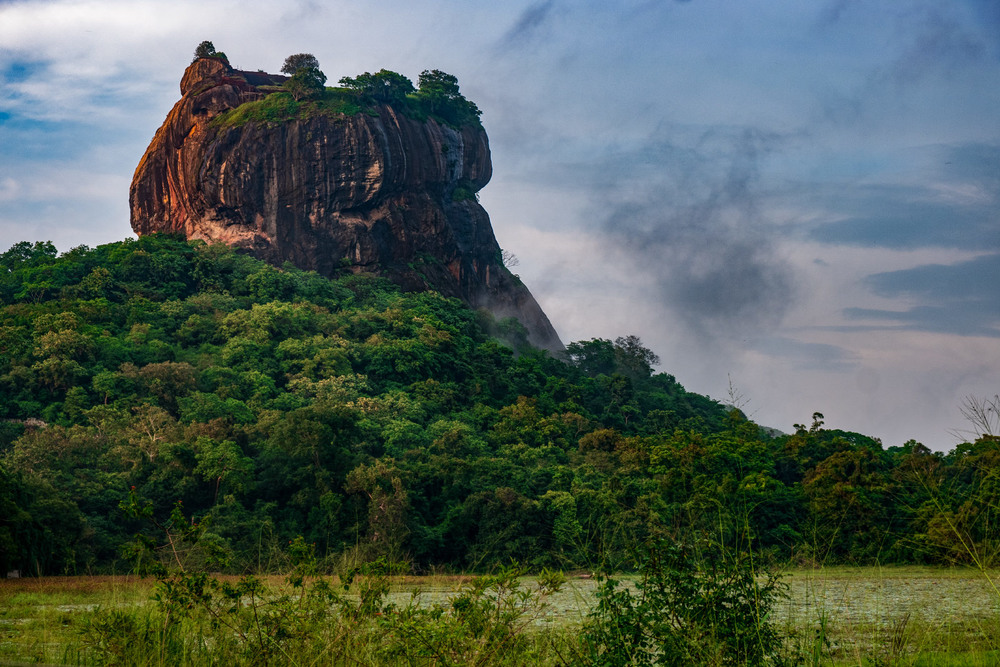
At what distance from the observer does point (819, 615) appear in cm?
1035

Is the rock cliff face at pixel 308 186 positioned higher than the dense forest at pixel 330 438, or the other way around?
the rock cliff face at pixel 308 186

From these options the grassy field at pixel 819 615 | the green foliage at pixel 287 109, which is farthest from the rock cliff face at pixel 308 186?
the grassy field at pixel 819 615

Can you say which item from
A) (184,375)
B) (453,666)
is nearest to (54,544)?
(184,375)

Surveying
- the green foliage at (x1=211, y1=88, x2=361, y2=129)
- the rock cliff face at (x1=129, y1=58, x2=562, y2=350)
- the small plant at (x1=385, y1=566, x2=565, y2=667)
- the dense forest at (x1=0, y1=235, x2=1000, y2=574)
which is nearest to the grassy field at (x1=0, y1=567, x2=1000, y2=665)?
the small plant at (x1=385, y1=566, x2=565, y2=667)

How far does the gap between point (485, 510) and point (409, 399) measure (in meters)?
12.8

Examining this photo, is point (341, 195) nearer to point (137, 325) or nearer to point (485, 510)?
point (137, 325)

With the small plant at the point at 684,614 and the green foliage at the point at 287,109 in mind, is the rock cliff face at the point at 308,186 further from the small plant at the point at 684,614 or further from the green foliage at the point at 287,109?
the small plant at the point at 684,614

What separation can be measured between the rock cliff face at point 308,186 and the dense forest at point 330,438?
116 inches

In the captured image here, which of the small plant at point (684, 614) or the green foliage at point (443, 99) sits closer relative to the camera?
the small plant at point (684, 614)

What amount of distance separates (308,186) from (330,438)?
94.0 ft

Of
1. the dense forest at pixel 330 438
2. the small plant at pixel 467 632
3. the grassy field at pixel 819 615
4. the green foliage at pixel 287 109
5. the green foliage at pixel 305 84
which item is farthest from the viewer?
the green foliage at pixel 305 84

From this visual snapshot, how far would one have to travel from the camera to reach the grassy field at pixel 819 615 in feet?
18.5

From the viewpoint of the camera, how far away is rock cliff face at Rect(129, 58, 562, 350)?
180ft

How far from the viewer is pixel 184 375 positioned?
35.9m
